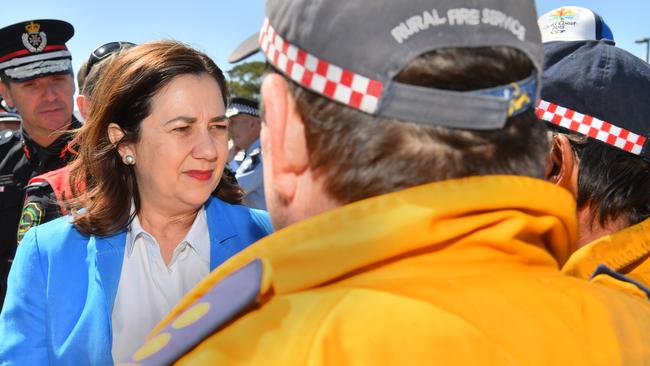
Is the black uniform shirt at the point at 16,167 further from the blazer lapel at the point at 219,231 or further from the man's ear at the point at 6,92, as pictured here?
the blazer lapel at the point at 219,231

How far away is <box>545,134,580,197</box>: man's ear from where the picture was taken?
6.10 ft

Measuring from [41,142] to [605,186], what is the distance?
3337 millimetres

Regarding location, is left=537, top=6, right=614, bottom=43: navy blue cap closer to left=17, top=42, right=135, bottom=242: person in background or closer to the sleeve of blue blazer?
left=17, top=42, right=135, bottom=242: person in background

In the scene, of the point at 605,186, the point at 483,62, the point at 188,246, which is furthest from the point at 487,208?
the point at 188,246

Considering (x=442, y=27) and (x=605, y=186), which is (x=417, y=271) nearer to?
(x=442, y=27)

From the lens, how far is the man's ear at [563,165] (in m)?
1.86

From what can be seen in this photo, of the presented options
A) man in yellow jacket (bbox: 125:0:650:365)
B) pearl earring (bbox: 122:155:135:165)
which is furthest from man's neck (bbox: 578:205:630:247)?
pearl earring (bbox: 122:155:135:165)

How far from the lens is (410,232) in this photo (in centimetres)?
85

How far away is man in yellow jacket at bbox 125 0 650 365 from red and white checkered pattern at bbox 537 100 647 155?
0.89 metres

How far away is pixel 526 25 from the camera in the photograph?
976mm

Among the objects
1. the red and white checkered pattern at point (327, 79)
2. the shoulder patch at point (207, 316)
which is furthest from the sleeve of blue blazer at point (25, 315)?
the red and white checkered pattern at point (327, 79)

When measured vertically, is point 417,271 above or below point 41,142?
above

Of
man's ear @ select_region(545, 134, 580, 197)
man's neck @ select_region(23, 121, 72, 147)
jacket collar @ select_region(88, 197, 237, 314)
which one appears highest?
man's ear @ select_region(545, 134, 580, 197)

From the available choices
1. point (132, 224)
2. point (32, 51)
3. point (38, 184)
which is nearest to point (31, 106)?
point (32, 51)
